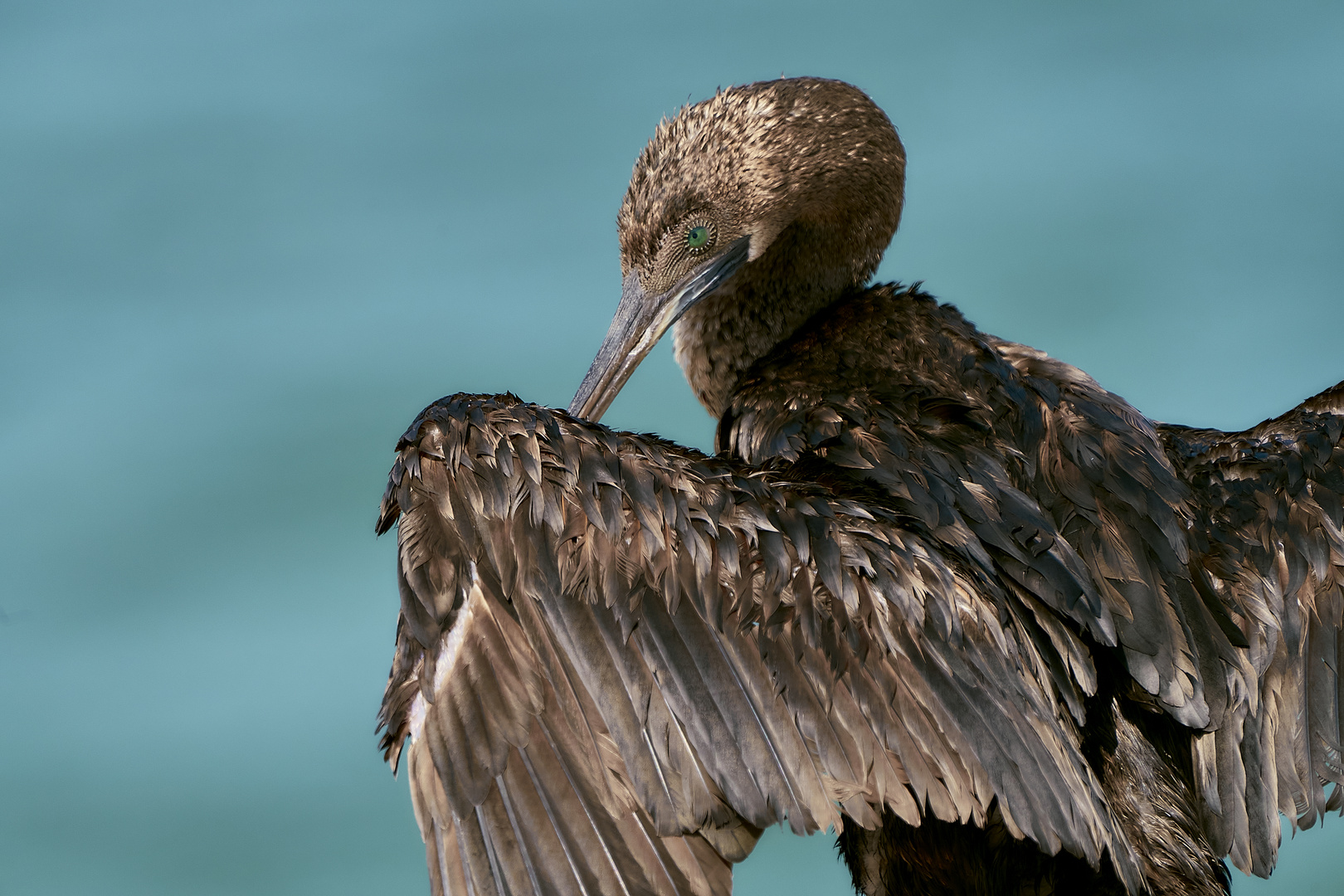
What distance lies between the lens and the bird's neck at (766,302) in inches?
150

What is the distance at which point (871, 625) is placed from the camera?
2.63 meters

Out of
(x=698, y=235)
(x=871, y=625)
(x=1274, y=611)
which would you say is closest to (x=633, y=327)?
(x=698, y=235)

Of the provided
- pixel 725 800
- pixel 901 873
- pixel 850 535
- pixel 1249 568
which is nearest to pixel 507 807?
pixel 725 800

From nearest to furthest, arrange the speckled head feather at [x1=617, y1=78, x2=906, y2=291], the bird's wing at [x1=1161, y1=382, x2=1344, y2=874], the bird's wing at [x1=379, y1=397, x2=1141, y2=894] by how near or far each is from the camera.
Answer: the bird's wing at [x1=379, y1=397, x2=1141, y2=894] < the bird's wing at [x1=1161, y1=382, x2=1344, y2=874] < the speckled head feather at [x1=617, y1=78, x2=906, y2=291]

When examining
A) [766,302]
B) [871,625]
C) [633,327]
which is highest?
[633,327]

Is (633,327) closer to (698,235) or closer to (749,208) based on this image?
(698,235)

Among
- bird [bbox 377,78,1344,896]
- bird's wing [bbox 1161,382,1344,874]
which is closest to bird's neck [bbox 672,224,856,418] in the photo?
bird [bbox 377,78,1344,896]

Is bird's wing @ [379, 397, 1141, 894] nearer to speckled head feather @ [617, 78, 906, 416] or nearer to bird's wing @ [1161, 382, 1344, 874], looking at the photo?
bird's wing @ [1161, 382, 1344, 874]

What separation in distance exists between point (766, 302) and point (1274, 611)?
1.34m

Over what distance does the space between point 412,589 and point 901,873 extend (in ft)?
3.73

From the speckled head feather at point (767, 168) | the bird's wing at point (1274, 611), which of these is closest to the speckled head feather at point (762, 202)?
the speckled head feather at point (767, 168)

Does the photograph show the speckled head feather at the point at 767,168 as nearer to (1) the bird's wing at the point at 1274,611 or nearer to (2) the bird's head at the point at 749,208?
(2) the bird's head at the point at 749,208

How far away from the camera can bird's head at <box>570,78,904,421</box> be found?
3754mm

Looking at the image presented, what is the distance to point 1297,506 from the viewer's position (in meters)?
3.30
